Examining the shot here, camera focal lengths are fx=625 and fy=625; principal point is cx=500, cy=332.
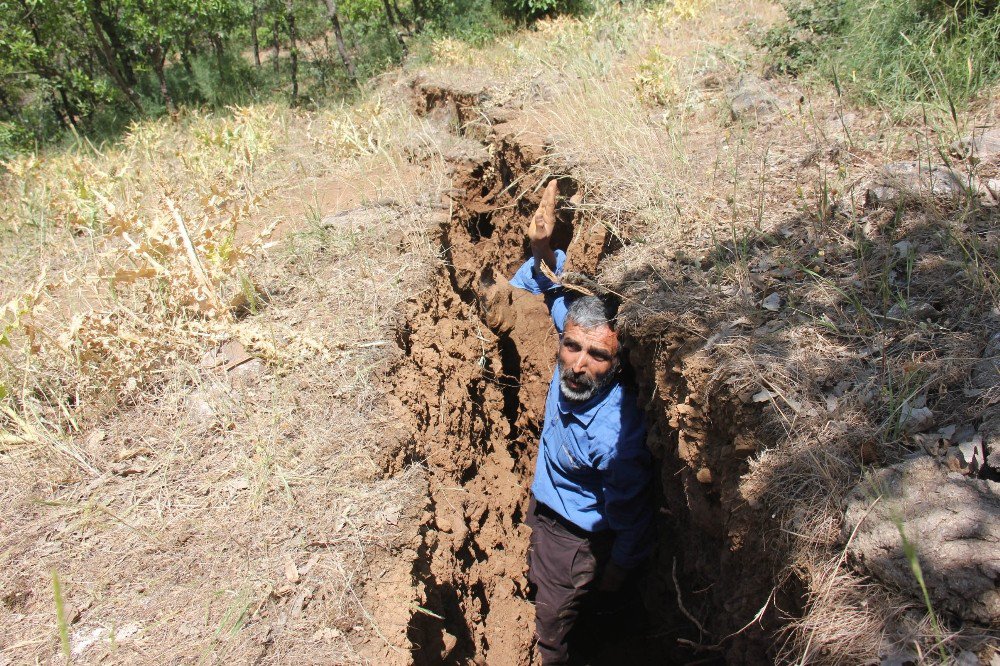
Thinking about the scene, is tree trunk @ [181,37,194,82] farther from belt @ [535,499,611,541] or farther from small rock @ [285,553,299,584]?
small rock @ [285,553,299,584]

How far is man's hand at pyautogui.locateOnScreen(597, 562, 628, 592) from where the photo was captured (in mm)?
3590

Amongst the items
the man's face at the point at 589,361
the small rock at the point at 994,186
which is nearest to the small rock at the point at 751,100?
the small rock at the point at 994,186

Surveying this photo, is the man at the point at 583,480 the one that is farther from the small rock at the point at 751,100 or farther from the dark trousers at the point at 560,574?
the small rock at the point at 751,100

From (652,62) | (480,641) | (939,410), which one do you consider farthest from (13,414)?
(652,62)

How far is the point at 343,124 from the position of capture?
5770 millimetres

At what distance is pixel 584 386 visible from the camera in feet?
Result: 11.3

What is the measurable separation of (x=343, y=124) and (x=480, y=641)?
4604 millimetres

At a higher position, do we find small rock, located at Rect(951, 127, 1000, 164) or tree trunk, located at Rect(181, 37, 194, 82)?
small rock, located at Rect(951, 127, 1000, 164)

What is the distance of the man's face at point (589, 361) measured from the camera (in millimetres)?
3426

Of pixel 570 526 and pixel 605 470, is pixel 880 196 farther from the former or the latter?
pixel 570 526

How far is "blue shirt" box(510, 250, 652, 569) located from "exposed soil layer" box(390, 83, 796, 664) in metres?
0.16

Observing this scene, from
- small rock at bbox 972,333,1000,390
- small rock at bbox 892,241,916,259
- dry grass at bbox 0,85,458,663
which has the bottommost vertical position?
dry grass at bbox 0,85,458,663

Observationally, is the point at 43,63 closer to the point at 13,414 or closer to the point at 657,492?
the point at 13,414

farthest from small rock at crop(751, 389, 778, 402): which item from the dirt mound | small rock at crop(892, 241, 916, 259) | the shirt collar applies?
the shirt collar
